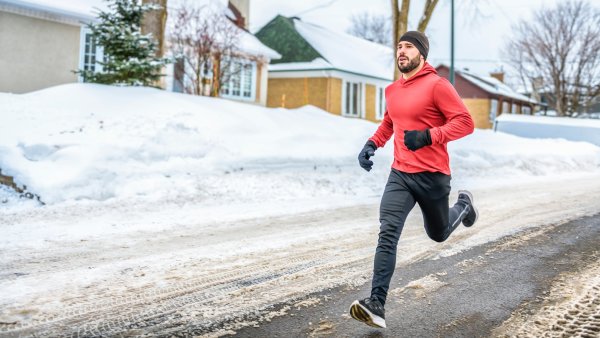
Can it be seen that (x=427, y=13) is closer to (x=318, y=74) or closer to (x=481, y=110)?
(x=318, y=74)

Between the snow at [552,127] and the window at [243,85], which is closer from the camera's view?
the window at [243,85]

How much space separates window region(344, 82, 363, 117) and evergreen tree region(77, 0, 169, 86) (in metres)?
16.1

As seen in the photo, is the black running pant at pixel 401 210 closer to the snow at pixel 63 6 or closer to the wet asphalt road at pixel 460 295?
the wet asphalt road at pixel 460 295

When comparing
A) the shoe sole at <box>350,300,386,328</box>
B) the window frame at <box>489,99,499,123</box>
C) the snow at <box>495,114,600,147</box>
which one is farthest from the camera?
the window frame at <box>489,99,499,123</box>

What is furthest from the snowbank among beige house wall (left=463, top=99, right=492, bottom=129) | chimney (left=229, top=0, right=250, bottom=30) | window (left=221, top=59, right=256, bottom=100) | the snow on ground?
beige house wall (left=463, top=99, right=492, bottom=129)

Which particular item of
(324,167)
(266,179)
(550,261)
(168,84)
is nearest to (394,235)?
(550,261)

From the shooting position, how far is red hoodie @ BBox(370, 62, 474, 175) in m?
3.29

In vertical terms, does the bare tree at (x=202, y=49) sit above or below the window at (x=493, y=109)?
below

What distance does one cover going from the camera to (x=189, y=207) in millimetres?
7496

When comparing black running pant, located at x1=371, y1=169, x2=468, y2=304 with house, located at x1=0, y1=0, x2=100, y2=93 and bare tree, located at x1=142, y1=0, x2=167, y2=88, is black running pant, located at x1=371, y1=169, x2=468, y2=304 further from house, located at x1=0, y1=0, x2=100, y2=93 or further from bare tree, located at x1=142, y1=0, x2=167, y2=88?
house, located at x1=0, y1=0, x2=100, y2=93

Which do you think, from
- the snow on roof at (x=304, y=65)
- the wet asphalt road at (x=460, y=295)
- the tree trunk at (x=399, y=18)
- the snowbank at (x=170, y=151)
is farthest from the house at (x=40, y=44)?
the wet asphalt road at (x=460, y=295)

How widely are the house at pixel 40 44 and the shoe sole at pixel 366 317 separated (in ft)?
43.9

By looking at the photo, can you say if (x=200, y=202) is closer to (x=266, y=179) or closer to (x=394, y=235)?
(x=266, y=179)

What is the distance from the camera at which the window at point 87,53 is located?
16.7 metres
